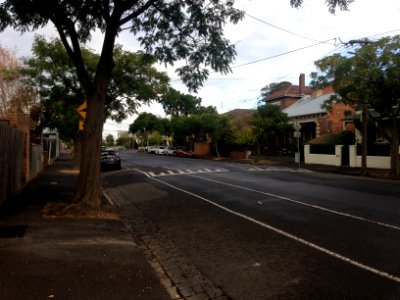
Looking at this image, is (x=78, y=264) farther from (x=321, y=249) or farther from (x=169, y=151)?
(x=169, y=151)

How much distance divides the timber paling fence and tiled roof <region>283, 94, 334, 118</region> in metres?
31.0

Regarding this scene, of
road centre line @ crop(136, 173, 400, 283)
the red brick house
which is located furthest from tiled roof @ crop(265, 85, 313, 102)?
road centre line @ crop(136, 173, 400, 283)

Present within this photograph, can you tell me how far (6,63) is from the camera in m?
38.9

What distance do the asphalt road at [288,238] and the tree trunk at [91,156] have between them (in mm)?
1711

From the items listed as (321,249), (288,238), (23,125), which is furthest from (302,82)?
(321,249)

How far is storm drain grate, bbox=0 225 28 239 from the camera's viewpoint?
7.81 meters

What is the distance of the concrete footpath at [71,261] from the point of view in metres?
5.20

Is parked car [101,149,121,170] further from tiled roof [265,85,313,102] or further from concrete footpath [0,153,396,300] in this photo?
tiled roof [265,85,313,102]

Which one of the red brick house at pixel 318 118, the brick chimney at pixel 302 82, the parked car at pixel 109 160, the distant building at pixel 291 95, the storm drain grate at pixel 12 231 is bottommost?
the storm drain grate at pixel 12 231

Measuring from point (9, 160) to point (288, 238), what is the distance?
8.64m

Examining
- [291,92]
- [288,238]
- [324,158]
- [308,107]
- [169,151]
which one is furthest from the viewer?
[169,151]

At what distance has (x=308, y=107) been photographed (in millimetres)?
44906

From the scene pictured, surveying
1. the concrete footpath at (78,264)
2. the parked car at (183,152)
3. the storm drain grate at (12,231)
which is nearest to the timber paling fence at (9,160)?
the concrete footpath at (78,264)

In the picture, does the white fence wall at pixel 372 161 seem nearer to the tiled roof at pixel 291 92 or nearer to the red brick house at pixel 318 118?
the red brick house at pixel 318 118
